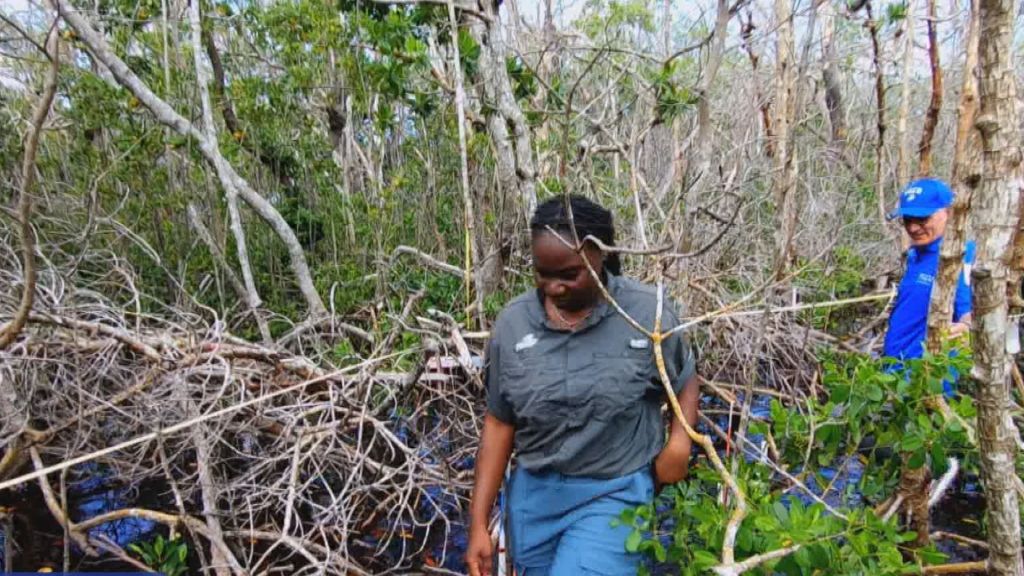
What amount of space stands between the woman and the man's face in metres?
1.61

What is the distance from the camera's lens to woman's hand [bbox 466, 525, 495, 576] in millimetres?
2215

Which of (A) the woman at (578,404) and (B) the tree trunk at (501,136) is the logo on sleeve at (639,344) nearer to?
(A) the woman at (578,404)

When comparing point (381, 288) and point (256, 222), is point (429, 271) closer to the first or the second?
point (381, 288)

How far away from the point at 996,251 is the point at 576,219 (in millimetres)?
1067

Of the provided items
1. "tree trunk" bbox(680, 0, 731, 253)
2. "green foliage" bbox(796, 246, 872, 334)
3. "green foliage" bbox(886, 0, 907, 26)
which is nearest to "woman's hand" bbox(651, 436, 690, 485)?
"tree trunk" bbox(680, 0, 731, 253)

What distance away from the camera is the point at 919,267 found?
3.15 metres

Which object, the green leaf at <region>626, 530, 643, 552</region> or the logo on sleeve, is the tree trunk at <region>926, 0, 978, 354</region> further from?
the green leaf at <region>626, 530, 643, 552</region>

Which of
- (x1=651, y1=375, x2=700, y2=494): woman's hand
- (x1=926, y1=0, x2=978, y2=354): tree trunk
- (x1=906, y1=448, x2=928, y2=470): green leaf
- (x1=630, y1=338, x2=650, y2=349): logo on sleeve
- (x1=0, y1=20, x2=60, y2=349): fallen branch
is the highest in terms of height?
(x1=0, y1=20, x2=60, y2=349): fallen branch

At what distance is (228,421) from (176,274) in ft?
7.78

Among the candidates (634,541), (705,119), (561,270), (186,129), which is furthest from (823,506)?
(186,129)

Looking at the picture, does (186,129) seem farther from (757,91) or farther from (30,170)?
(757,91)

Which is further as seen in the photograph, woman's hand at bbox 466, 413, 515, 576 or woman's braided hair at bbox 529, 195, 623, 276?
woman's hand at bbox 466, 413, 515, 576

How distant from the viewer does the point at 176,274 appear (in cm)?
512

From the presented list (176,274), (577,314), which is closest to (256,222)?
(176,274)
